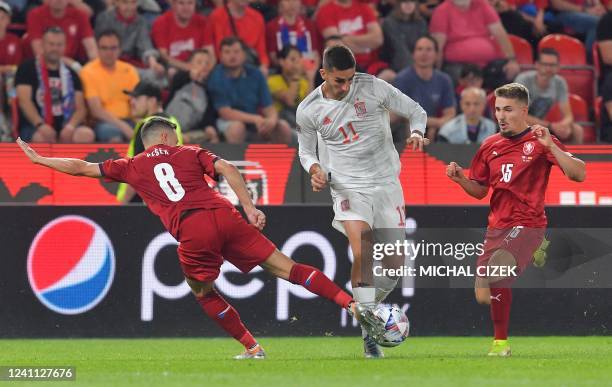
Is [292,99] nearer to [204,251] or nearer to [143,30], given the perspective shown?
[143,30]

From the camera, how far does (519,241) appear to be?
382 inches

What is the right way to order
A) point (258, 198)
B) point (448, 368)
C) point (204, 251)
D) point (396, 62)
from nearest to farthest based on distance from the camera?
point (448, 368) → point (204, 251) → point (258, 198) → point (396, 62)

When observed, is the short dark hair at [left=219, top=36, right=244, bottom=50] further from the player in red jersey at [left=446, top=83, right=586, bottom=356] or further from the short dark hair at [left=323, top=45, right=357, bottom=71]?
the player in red jersey at [left=446, top=83, right=586, bottom=356]

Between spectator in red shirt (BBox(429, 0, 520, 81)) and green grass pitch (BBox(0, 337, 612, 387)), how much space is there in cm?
547

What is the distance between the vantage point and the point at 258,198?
14023 mm

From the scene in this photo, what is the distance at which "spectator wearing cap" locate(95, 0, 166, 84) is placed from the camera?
53.7ft

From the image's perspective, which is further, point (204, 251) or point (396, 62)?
point (396, 62)

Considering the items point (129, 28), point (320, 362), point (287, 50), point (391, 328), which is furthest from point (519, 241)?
point (129, 28)

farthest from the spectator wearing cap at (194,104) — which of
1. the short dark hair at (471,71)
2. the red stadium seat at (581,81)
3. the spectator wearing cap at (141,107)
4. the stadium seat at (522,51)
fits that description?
the red stadium seat at (581,81)

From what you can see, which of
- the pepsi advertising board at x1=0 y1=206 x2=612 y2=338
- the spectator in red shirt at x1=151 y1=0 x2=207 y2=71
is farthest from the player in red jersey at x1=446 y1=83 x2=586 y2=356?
the spectator in red shirt at x1=151 y1=0 x2=207 y2=71

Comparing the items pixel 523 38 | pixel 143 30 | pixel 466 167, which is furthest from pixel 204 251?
pixel 523 38

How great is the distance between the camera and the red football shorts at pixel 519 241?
382 inches

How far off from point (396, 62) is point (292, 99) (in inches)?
62.5

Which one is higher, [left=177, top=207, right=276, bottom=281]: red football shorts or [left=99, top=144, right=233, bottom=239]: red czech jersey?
[left=99, top=144, right=233, bottom=239]: red czech jersey
